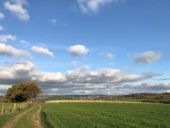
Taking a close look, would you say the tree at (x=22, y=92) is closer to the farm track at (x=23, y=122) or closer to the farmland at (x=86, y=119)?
the farmland at (x=86, y=119)

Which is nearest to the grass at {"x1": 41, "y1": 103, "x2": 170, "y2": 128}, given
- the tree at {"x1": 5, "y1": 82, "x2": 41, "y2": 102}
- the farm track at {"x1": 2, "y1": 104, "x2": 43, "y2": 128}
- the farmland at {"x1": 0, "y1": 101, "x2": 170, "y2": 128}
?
the farmland at {"x1": 0, "y1": 101, "x2": 170, "y2": 128}

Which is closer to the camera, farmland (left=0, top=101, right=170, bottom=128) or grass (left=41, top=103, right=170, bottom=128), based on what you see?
grass (left=41, top=103, right=170, bottom=128)

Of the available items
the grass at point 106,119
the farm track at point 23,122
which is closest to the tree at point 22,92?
the grass at point 106,119

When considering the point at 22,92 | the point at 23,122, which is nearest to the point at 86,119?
the point at 23,122

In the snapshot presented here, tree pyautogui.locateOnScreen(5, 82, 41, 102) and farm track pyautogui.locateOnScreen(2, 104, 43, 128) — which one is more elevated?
tree pyautogui.locateOnScreen(5, 82, 41, 102)

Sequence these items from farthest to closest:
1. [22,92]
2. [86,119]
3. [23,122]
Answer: [22,92]
[86,119]
[23,122]

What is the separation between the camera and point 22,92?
150 m

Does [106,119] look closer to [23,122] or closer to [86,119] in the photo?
[86,119]

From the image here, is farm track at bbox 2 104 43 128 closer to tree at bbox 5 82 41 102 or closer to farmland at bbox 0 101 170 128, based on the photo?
farmland at bbox 0 101 170 128

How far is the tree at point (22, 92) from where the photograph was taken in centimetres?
14840

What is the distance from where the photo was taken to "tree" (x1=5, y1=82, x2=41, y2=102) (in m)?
148

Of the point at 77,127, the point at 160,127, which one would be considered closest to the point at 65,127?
the point at 77,127

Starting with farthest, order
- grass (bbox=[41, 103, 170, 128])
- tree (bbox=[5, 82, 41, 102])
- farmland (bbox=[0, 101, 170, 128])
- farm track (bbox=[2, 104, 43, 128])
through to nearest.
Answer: tree (bbox=[5, 82, 41, 102]), farm track (bbox=[2, 104, 43, 128]), farmland (bbox=[0, 101, 170, 128]), grass (bbox=[41, 103, 170, 128])

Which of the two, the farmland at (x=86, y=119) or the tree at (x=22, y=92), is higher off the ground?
the tree at (x=22, y=92)
